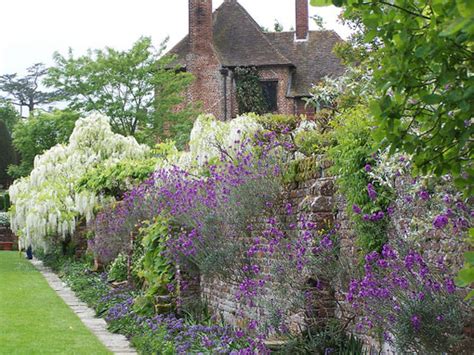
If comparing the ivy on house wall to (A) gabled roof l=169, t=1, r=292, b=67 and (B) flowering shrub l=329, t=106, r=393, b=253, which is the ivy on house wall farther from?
(B) flowering shrub l=329, t=106, r=393, b=253

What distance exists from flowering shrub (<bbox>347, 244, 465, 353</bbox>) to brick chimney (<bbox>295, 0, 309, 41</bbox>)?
29.1 m

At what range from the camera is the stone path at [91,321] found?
9086 millimetres

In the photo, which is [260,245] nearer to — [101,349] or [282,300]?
[282,300]

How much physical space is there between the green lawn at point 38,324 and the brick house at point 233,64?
15565mm

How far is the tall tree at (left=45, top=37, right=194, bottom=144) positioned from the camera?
94.9ft

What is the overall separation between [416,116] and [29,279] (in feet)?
52.5

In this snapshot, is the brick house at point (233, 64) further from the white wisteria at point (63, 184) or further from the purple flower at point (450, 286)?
the purple flower at point (450, 286)

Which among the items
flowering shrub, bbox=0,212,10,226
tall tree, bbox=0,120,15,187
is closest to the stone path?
flowering shrub, bbox=0,212,10,226

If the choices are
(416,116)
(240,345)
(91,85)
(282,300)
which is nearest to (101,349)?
(240,345)

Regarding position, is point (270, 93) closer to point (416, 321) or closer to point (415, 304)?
point (415, 304)

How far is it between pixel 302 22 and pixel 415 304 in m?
29.9

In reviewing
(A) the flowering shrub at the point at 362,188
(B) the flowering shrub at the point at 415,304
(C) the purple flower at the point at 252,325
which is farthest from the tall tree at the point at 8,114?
(B) the flowering shrub at the point at 415,304

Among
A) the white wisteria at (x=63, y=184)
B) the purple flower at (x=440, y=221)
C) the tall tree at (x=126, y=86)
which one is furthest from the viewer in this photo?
the tall tree at (x=126, y=86)

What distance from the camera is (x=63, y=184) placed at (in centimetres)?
2020
